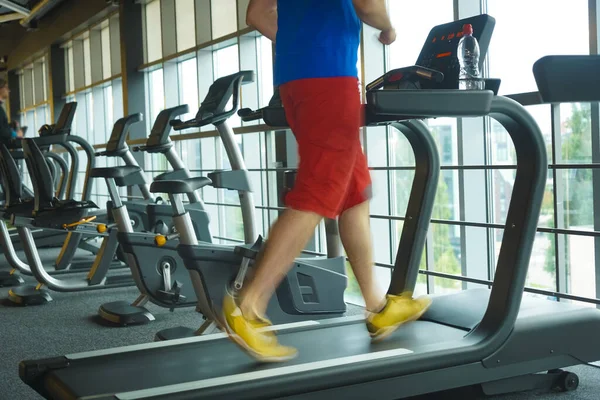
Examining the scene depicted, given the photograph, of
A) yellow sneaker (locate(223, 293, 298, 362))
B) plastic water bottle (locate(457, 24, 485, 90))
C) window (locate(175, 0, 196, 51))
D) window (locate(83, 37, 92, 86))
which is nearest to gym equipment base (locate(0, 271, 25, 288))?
window (locate(175, 0, 196, 51))

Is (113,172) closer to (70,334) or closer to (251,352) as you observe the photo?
(70,334)

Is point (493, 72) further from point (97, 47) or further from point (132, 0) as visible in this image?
point (97, 47)

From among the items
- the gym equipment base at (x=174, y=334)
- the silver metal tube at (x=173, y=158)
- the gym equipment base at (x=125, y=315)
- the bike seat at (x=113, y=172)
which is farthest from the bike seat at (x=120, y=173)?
the gym equipment base at (x=174, y=334)

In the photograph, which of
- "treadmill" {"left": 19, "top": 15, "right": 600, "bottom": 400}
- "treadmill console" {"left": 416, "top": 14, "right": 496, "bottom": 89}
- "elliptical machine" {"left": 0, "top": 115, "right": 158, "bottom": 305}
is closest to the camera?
"treadmill" {"left": 19, "top": 15, "right": 600, "bottom": 400}

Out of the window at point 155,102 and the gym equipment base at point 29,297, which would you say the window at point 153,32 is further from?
the gym equipment base at point 29,297

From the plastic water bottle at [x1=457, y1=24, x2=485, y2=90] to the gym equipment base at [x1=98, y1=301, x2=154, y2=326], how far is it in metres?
2.38

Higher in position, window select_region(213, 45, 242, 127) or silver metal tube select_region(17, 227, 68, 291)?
window select_region(213, 45, 242, 127)

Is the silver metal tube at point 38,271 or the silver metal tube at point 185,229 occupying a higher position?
the silver metal tube at point 185,229

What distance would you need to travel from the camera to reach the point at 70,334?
3594mm

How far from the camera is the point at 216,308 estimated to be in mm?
2996

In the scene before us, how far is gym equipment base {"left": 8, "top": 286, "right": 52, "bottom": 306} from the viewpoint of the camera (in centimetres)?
448

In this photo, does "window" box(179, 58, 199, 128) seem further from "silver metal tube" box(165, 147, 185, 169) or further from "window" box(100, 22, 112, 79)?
"silver metal tube" box(165, 147, 185, 169)

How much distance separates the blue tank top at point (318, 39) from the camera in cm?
204

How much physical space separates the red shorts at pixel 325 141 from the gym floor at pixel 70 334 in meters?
0.81
